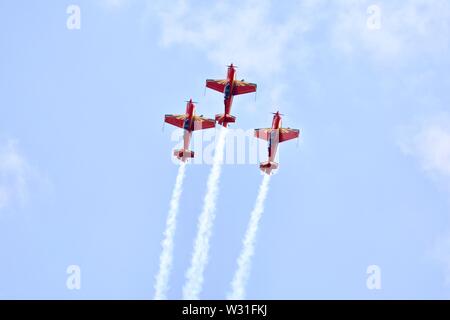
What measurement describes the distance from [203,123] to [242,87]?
9060 millimetres

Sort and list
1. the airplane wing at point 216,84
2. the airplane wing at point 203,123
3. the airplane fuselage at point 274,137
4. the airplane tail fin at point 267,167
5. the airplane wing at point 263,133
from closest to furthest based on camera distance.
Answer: the airplane tail fin at point 267,167 < the airplane fuselage at point 274,137 < the airplane wing at point 263,133 < the airplane wing at point 203,123 < the airplane wing at point 216,84

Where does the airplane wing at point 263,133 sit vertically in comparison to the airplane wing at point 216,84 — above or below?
below

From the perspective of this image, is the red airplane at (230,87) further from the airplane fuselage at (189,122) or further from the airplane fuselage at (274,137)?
the airplane fuselage at (274,137)

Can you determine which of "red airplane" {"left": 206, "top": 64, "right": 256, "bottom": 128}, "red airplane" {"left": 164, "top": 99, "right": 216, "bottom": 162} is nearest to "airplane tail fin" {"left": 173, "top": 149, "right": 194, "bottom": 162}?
"red airplane" {"left": 164, "top": 99, "right": 216, "bottom": 162}

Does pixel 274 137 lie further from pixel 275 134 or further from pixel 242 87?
pixel 242 87

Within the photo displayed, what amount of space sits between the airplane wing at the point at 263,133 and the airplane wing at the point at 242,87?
7952mm

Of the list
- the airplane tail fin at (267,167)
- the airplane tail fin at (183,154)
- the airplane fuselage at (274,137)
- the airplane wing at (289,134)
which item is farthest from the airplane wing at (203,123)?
the airplane tail fin at (267,167)

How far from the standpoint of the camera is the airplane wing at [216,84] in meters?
185

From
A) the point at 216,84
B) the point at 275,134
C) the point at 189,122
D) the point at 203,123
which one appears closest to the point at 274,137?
the point at 275,134

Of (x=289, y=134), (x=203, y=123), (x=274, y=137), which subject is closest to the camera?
(x=274, y=137)

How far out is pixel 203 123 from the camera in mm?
181125
